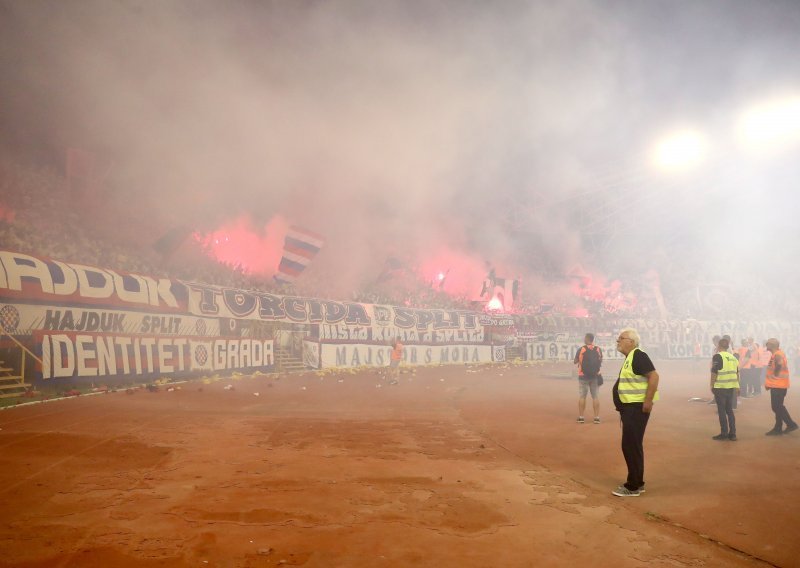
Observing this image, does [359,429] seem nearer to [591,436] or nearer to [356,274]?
[591,436]

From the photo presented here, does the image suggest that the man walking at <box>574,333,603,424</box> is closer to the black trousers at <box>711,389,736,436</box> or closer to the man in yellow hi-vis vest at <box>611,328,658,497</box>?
the black trousers at <box>711,389,736,436</box>

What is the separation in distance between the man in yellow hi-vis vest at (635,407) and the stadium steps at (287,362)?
1914 centimetres

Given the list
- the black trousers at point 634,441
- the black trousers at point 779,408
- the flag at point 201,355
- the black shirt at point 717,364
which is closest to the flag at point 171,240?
the flag at point 201,355

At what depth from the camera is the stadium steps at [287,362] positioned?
77.7 ft

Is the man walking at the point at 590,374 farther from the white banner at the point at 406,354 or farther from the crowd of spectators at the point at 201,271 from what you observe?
the white banner at the point at 406,354

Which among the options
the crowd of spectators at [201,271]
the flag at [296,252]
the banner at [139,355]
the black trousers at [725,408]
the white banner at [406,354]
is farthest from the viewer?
the flag at [296,252]

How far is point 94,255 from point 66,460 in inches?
701

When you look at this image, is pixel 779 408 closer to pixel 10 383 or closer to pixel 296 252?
pixel 10 383

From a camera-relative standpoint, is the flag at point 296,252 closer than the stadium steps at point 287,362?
No

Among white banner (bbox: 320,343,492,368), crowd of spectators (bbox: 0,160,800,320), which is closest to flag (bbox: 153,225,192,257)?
crowd of spectators (bbox: 0,160,800,320)

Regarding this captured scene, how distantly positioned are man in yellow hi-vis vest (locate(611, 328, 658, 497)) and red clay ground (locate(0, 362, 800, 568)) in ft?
1.11

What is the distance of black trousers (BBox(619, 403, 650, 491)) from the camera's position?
20.3 ft

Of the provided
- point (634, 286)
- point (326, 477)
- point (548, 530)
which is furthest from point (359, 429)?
point (634, 286)

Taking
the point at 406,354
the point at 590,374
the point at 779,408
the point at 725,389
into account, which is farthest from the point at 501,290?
the point at 725,389
